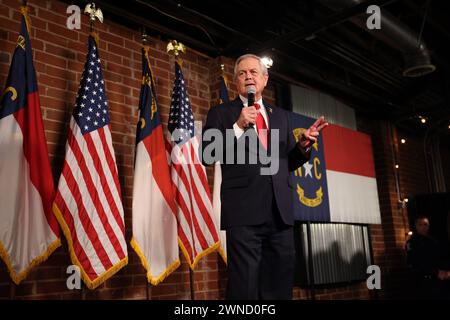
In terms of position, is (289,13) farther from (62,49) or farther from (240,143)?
(240,143)

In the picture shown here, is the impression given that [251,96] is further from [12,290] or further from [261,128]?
[12,290]

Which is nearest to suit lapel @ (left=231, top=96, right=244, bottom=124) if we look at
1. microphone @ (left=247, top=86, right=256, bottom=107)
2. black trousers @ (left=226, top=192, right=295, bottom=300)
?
microphone @ (left=247, top=86, right=256, bottom=107)

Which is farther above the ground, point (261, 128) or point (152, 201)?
point (261, 128)

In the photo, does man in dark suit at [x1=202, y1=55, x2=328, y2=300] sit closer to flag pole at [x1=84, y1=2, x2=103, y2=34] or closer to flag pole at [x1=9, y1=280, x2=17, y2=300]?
flag pole at [x1=9, y1=280, x2=17, y2=300]

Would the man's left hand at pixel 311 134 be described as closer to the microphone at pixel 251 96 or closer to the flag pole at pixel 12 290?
the microphone at pixel 251 96

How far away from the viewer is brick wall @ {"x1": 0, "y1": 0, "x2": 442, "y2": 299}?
3006 millimetres

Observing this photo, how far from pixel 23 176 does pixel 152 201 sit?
3.06ft

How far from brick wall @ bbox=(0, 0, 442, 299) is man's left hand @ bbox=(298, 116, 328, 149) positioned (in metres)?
1.70

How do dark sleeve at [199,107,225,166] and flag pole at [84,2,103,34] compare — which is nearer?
dark sleeve at [199,107,225,166]

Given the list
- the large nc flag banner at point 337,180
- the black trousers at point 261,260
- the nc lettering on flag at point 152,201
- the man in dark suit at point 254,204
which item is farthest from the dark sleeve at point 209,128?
the large nc flag banner at point 337,180

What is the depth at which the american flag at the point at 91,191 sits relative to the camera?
2.78m

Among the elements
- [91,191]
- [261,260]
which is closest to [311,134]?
[261,260]

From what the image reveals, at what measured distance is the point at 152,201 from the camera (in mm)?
3297

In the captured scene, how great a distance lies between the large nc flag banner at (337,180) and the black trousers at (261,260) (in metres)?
2.73
